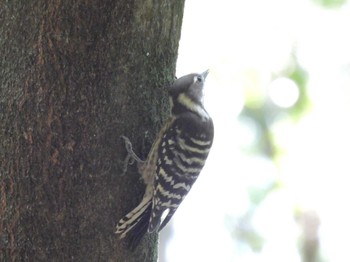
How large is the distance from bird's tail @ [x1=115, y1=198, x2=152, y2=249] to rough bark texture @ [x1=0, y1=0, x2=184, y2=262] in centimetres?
4

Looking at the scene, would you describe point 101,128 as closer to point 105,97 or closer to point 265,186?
point 105,97

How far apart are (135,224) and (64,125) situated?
1.59 feet

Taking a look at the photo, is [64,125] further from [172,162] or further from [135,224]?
[172,162]

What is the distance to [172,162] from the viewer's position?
315 cm

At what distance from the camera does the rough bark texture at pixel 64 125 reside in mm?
2699

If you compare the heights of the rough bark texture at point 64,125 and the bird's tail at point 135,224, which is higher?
the rough bark texture at point 64,125

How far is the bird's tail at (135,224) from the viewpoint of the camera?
283 centimetres

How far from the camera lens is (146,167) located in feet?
9.82

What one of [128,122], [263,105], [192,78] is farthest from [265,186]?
[128,122]

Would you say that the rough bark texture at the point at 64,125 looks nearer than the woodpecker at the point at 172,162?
Yes

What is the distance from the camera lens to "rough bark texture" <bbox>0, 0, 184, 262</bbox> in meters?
2.70

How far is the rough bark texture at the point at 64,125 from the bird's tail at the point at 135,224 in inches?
1.5

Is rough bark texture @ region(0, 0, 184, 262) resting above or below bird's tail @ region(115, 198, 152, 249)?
above

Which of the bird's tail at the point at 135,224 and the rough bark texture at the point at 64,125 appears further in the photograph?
the bird's tail at the point at 135,224
